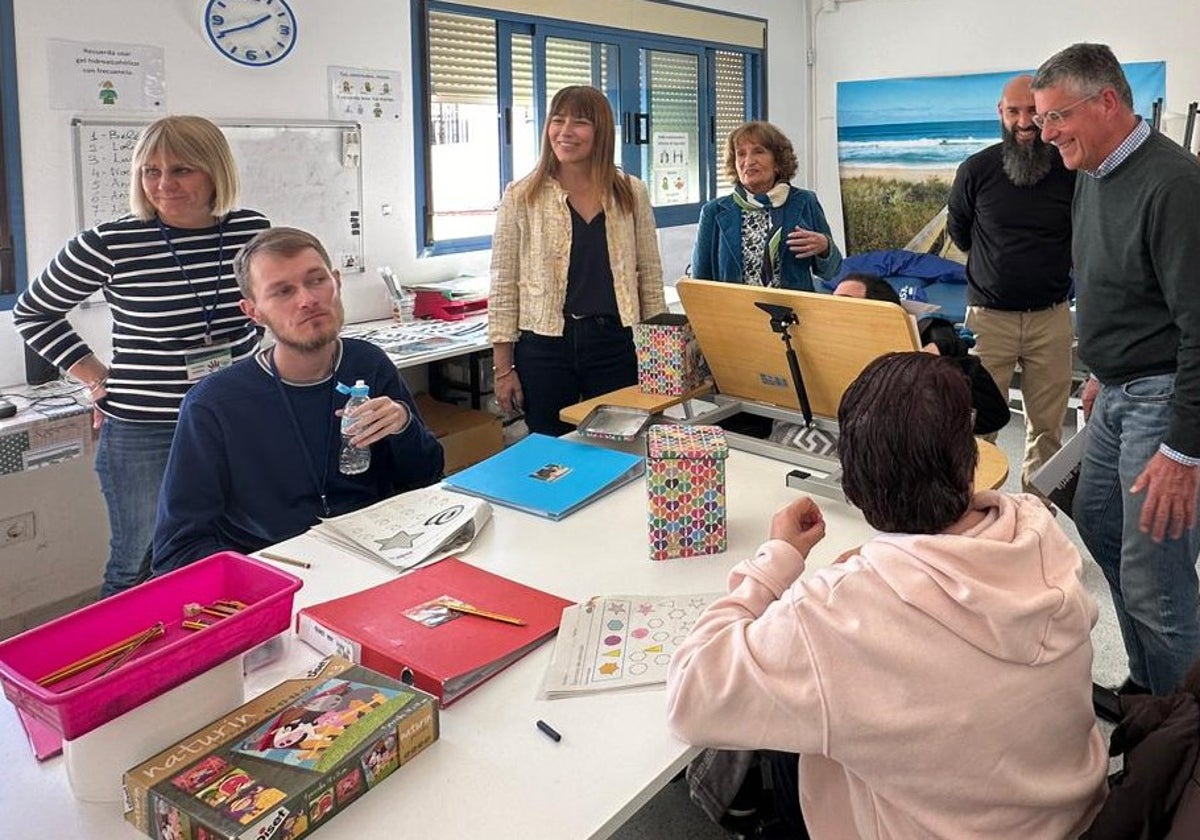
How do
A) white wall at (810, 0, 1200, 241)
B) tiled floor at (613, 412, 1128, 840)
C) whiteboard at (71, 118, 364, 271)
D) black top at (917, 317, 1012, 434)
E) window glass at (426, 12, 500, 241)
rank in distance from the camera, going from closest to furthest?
tiled floor at (613, 412, 1128, 840)
black top at (917, 317, 1012, 434)
whiteboard at (71, 118, 364, 271)
window glass at (426, 12, 500, 241)
white wall at (810, 0, 1200, 241)

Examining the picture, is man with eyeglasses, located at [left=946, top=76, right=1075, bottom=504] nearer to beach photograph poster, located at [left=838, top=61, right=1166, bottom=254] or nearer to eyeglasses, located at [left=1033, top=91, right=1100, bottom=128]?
eyeglasses, located at [left=1033, top=91, right=1100, bottom=128]

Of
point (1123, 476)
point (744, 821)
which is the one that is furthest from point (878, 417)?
point (1123, 476)

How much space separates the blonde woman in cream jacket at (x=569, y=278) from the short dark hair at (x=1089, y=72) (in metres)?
1.21

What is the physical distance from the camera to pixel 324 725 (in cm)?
113

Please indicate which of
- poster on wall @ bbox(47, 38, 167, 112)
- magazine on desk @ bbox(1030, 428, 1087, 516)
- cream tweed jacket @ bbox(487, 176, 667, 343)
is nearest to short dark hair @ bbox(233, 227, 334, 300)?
cream tweed jacket @ bbox(487, 176, 667, 343)

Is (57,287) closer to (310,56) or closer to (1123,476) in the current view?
(310,56)

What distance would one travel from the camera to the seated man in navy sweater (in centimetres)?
182

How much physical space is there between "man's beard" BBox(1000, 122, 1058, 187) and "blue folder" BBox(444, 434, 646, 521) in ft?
6.19

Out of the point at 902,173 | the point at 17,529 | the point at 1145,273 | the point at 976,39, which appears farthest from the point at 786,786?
the point at 976,39

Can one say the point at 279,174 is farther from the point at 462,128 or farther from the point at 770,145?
the point at 770,145

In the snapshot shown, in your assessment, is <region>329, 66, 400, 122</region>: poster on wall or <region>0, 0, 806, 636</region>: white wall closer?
<region>0, 0, 806, 636</region>: white wall

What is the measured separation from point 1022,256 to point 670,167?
265 centimetres

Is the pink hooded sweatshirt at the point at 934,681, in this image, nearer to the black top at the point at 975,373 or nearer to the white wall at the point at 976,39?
the black top at the point at 975,373

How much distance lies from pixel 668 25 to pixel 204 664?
15.9ft
